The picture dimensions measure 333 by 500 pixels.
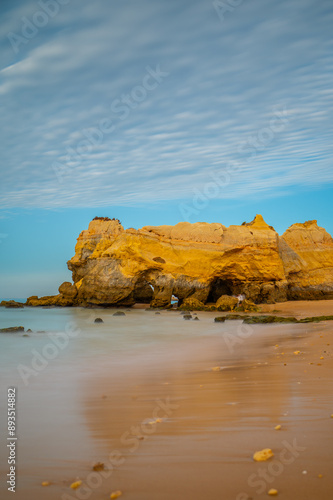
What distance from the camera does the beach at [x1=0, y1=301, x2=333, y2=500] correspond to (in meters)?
2.30

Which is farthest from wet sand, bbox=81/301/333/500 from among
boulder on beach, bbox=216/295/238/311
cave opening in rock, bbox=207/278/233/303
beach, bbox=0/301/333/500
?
cave opening in rock, bbox=207/278/233/303

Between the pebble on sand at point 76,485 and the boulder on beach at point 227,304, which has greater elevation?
the pebble on sand at point 76,485

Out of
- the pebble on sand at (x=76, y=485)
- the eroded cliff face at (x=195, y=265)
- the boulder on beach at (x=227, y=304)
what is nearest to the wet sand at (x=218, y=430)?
the pebble on sand at (x=76, y=485)

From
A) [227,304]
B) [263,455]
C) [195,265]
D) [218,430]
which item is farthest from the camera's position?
[195,265]

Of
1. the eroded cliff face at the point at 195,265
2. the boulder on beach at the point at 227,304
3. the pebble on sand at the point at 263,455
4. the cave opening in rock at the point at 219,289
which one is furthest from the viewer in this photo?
the cave opening in rock at the point at 219,289

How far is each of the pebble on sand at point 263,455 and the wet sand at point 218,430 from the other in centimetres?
3

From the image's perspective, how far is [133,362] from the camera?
6965mm

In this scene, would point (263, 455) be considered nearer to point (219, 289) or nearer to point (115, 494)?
point (115, 494)

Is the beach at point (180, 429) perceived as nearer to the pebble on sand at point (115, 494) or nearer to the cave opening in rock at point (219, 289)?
→ the pebble on sand at point (115, 494)

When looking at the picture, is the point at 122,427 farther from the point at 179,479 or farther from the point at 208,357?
the point at 208,357

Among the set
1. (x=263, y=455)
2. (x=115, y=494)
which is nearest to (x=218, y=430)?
(x=263, y=455)

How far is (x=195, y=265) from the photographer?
992 inches

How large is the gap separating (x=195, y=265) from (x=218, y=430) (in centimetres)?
2217

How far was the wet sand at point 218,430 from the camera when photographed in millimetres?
2260
